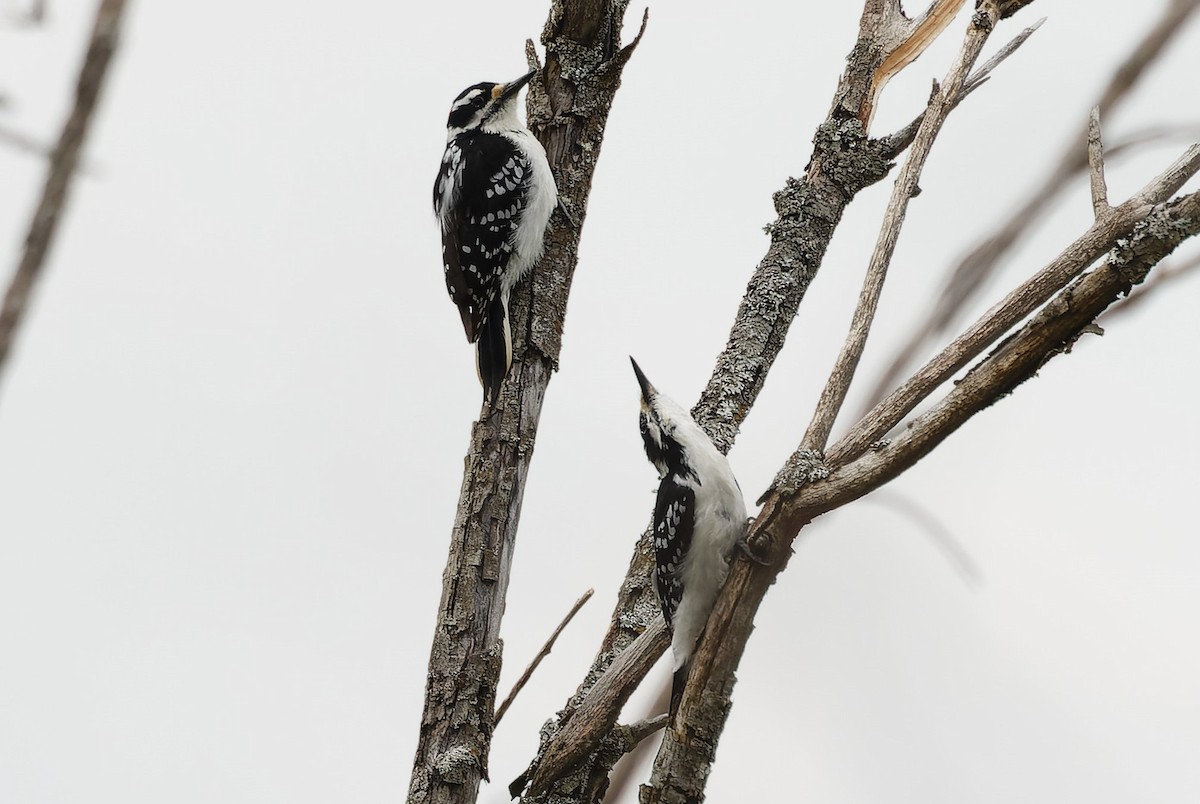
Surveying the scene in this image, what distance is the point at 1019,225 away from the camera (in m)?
1.02

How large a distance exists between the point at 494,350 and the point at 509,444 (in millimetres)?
368

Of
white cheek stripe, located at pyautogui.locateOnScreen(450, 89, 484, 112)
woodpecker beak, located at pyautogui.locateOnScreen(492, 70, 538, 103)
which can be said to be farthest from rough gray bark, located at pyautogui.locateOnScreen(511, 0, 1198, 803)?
white cheek stripe, located at pyautogui.locateOnScreen(450, 89, 484, 112)

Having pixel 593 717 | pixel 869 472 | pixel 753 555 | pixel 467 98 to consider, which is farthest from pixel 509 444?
pixel 467 98

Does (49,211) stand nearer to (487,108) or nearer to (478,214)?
(478,214)

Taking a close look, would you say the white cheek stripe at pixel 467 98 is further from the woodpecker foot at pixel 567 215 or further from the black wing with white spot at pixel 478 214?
the woodpecker foot at pixel 567 215

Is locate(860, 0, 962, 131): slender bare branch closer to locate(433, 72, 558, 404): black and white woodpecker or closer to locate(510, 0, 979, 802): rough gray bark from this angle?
locate(510, 0, 979, 802): rough gray bark

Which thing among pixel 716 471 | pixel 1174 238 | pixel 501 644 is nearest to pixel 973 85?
pixel 1174 238

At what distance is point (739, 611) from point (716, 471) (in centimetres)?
96

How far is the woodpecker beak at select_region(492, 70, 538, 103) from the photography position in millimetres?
3777

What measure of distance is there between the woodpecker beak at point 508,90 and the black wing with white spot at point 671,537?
65.0 inches

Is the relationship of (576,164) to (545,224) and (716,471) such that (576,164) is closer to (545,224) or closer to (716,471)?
(545,224)

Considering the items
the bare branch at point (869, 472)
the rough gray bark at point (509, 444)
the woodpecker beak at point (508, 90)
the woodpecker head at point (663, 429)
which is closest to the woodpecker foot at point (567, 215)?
the rough gray bark at point (509, 444)

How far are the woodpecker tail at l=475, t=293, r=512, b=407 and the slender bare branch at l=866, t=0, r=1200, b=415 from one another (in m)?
1.66

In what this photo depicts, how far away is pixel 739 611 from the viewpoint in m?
1.82
